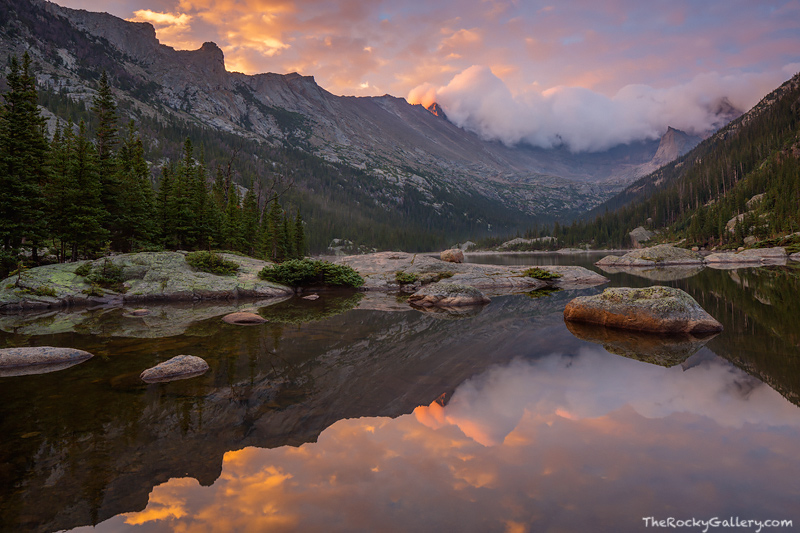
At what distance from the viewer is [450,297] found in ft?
79.9

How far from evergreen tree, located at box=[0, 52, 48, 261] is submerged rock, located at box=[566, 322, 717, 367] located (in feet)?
109

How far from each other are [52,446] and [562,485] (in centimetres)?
815

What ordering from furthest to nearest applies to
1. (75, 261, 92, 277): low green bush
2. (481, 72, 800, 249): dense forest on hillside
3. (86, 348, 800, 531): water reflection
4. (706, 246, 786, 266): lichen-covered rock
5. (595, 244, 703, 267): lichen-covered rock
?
1. (481, 72, 800, 249): dense forest on hillside
2. (595, 244, 703, 267): lichen-covered rock
3. (706, 246, 786, 266): lichen-covered rock
4. (75, 261, 92, 277): low green bush
5. (86, 348, 800, 531): water reflection

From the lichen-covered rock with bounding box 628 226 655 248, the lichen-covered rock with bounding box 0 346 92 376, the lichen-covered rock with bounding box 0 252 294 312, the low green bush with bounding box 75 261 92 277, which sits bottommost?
the lichen-covered rock with bounding box 0 346 92 376

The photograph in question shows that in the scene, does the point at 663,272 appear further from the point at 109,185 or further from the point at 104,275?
the point at 109,185

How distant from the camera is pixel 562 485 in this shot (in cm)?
519

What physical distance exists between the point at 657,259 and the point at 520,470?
71.7 m

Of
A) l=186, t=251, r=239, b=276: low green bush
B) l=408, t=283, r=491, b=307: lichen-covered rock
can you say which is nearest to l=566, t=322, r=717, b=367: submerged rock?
l=408, t=283, r=491, b=307: lichen-covered rock

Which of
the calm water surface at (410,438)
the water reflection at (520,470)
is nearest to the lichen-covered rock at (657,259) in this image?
the calm water surface at (410,438)

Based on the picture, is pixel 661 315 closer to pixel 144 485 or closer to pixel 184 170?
pixel 144 485

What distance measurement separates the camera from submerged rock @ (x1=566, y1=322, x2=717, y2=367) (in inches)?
443

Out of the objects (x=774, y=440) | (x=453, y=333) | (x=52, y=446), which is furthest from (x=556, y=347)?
(x=52, y=446)

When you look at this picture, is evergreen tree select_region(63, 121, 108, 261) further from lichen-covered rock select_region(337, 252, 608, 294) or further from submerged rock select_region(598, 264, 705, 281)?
submerged rock select_region(598, 264, 705, 281)

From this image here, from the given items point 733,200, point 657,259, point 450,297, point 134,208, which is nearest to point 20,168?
point 134,208
